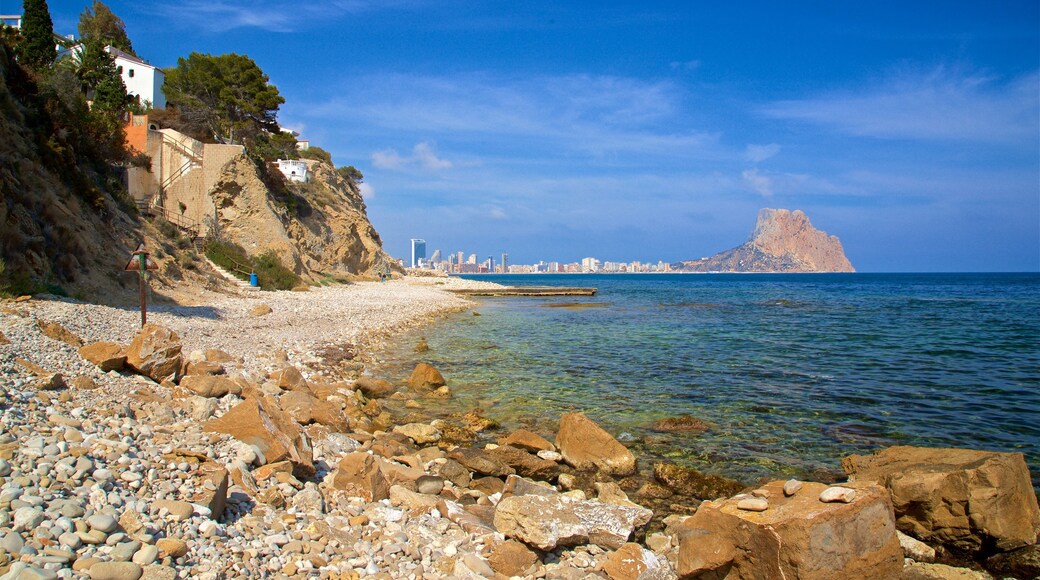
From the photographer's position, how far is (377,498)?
5883 millimetres

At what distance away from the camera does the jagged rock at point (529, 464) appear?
781cm

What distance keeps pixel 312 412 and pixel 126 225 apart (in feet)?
48.6

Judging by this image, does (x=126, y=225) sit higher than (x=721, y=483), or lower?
higher

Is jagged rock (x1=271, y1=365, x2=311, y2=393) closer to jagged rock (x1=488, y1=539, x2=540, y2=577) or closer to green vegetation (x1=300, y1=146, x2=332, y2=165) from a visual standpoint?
jagged rock (x1=488, y1=539, x2=540, y2=577)

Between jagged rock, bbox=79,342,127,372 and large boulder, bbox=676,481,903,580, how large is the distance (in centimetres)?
704

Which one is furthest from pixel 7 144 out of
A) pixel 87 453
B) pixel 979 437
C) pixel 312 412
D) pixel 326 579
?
pixel 979 437

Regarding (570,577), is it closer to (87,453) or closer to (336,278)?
(87,453)

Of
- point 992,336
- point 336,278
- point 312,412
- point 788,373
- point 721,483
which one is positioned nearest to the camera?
point 721,483

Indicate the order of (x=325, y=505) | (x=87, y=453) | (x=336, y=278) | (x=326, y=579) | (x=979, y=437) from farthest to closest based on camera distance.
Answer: (x=336, y=278)
(x=979, y=437)
(x=325, y=505)
(x=87, y=453)
(x=326, y=579)

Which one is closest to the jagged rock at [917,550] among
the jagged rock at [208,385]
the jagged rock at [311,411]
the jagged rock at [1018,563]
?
the jagged rock at [1018,563]

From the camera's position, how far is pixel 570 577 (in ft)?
15.9

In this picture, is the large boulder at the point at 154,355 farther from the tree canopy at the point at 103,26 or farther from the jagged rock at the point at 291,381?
the tree canopy at the point at 103,26

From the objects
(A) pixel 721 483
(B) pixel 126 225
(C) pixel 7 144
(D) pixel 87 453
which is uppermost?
(C) pixel 7 144

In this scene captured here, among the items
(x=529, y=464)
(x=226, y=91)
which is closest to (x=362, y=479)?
(x=529, y=464)
